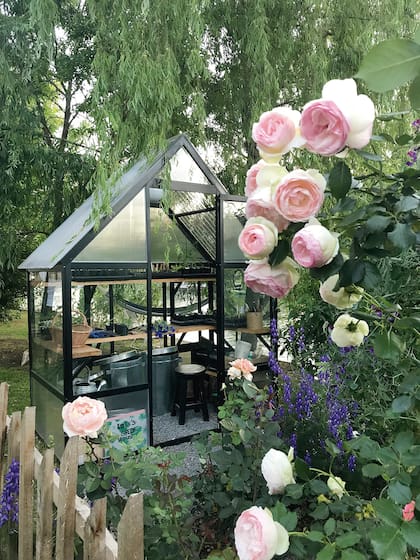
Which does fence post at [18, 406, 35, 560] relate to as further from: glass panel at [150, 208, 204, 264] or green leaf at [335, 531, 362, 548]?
glass panel at [150, 208, 204, 264]

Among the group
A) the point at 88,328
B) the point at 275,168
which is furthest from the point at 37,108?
the point at 275,168

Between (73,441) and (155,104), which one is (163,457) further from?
(155,104)

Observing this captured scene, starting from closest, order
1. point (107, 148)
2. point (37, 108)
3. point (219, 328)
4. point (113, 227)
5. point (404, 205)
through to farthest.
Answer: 1. point (404, 205)
2. point (107, 148)
3. point (113, 227)
4. point (219, 328)
5. point (37, 108)

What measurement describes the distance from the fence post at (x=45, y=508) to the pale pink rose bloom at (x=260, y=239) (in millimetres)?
1160

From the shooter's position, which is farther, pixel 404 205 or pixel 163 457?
pixel 163 457

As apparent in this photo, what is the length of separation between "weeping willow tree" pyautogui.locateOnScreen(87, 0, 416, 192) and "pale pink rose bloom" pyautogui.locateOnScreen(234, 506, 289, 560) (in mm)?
2693

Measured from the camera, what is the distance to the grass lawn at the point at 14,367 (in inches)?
200

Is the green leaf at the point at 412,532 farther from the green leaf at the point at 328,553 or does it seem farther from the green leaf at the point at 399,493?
the green leaf at the point at 328,553

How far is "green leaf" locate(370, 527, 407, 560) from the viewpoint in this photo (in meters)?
0.57

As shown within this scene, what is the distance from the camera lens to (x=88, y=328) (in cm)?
363

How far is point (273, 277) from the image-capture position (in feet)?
2.03

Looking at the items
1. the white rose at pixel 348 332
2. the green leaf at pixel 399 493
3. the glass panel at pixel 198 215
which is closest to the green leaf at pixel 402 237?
the white rose at pixel 348 332

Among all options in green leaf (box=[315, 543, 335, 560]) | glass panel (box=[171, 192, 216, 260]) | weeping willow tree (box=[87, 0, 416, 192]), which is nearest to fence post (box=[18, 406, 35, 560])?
green leaf (box=[315, 543, 335, 560])

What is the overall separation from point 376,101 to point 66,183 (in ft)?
11.9
